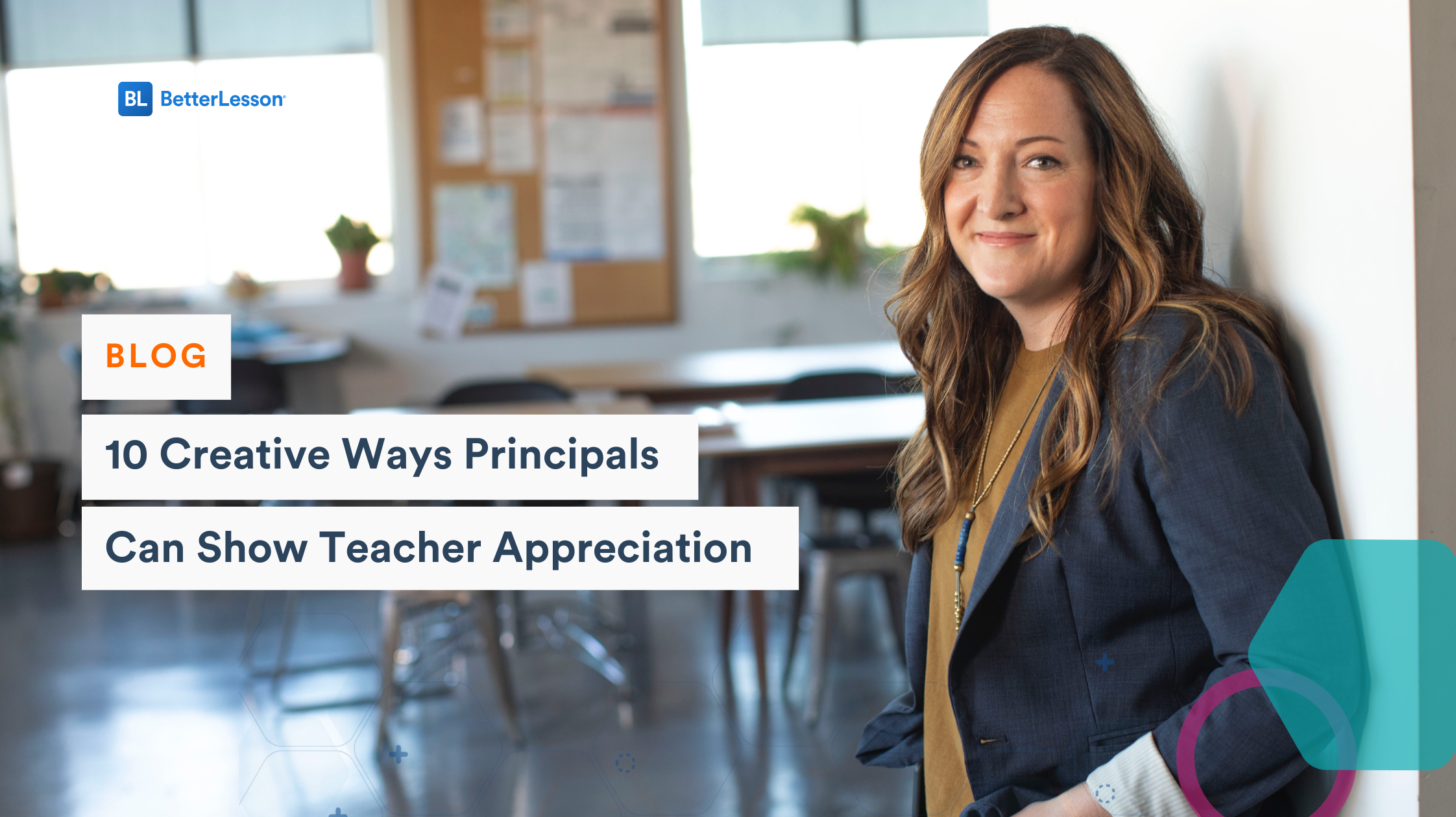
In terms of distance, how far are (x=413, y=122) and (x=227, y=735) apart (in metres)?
4.33

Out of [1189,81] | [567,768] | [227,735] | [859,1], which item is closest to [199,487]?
[567,768]

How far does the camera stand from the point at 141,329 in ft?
3.41

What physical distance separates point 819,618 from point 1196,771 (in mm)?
1951

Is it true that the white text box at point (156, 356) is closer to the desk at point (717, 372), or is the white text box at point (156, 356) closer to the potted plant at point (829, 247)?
the desk at point (717, 372)

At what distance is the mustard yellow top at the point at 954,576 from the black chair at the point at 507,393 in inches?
106

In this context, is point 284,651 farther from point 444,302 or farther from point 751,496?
point 444,302

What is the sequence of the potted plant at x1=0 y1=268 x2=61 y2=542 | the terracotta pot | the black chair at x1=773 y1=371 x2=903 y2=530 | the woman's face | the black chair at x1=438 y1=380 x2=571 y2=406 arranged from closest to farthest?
1. the woman's face
2. the black chair at x1=773 y1=371 x2=903 y2=530
3. the black chair at x1=438 y1=380 x2=571 y2=406
4. the potted plant at x1=0 y1=268 x2=61 y2=542
5. the terracotta pot

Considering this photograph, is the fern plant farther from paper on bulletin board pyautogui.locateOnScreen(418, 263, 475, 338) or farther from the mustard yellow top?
the mustard yellow top

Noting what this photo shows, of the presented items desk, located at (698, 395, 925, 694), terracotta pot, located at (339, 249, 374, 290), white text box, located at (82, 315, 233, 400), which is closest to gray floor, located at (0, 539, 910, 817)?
desk, located at (698, 395, 925, 694)

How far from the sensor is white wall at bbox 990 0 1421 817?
731 mm

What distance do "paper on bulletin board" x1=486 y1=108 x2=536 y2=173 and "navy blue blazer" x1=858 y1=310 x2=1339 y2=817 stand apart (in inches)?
219

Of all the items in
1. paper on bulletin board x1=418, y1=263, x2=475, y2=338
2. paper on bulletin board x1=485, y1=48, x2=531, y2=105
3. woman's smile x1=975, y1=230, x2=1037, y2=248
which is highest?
paper on bulletin board x1=485, y1=48, x2=531, y2=105

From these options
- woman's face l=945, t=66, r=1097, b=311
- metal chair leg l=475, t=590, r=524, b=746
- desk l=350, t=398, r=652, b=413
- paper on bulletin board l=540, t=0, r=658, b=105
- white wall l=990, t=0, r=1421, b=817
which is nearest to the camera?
white wall l=990, t=0, r=1421, b=817

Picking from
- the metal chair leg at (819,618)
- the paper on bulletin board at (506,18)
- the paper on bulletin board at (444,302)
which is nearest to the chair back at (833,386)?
the metal chair leg at (819,618)
